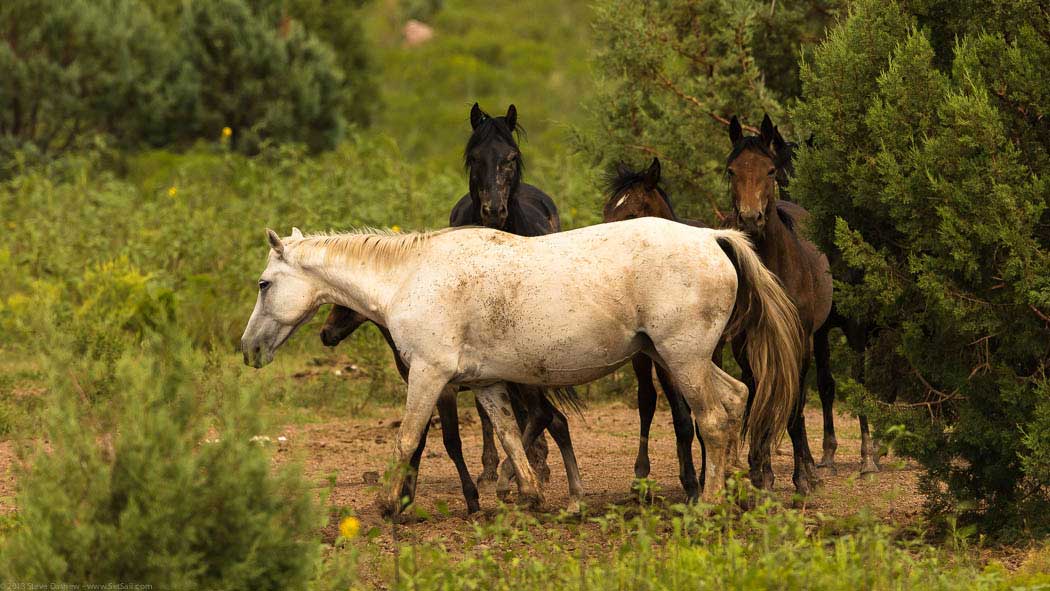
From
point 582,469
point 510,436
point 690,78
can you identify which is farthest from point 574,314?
point 690,78

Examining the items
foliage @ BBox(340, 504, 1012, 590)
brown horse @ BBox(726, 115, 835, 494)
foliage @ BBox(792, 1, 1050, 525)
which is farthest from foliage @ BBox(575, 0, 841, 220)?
foliage @ BBox(340, 504, 1012, 590)

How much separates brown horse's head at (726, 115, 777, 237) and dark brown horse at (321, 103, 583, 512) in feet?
4.83

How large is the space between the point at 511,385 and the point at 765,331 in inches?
62.9

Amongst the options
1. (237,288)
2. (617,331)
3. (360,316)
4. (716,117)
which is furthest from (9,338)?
(617,331)

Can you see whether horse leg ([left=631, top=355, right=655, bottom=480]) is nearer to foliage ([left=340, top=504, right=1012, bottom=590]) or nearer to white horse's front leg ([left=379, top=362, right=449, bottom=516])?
white horse's front leg ([left=379, top=362, right=449, bottom=516])

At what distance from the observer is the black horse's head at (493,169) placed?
26.9 feet

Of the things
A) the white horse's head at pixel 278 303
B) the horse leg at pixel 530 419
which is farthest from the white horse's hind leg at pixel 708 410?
the white horse's head at pixel 278 303

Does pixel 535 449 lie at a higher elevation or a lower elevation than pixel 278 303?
lower

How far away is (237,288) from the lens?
13.4 metres

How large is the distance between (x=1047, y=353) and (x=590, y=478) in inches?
134

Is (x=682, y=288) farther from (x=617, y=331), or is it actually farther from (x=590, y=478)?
(x=590, y=478)

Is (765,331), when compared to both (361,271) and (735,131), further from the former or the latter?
(361,271)

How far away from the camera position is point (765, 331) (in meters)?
7.16

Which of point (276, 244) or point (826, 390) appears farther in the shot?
point (826, 390)
